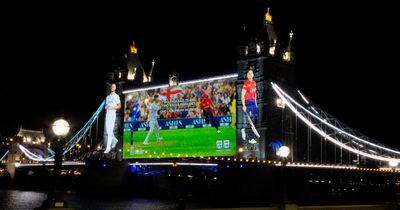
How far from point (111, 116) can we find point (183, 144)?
16019 millimetres

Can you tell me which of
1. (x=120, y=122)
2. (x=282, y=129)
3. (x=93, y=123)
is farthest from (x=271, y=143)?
(x=93, y=123)

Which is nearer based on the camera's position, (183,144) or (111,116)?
(183,144)

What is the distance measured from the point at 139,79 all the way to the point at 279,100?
29.1 meters

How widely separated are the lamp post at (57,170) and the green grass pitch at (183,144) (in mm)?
50222

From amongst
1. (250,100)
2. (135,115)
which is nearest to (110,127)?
(135,115)

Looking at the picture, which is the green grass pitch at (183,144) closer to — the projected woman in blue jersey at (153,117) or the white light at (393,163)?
the projected woman in blue jersey at (153,117)

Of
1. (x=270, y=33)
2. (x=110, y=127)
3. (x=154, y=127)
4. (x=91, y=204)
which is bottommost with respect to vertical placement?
(x=91, y=204)

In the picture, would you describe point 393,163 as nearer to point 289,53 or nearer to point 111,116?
point 289,53

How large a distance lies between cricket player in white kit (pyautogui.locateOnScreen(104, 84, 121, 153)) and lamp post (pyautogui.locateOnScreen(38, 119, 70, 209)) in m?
65.4

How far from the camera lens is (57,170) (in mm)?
15430

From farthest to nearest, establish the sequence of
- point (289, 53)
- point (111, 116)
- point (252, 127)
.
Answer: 1. point (111, 116)
2. point (289, 53)
3. point (252, 127)

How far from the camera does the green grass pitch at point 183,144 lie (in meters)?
66.1

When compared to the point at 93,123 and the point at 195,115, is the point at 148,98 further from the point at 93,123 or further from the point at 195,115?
the point at 93,123

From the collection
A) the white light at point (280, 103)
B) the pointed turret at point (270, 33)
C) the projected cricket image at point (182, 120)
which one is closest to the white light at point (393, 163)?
the white light at point (280, 103)
